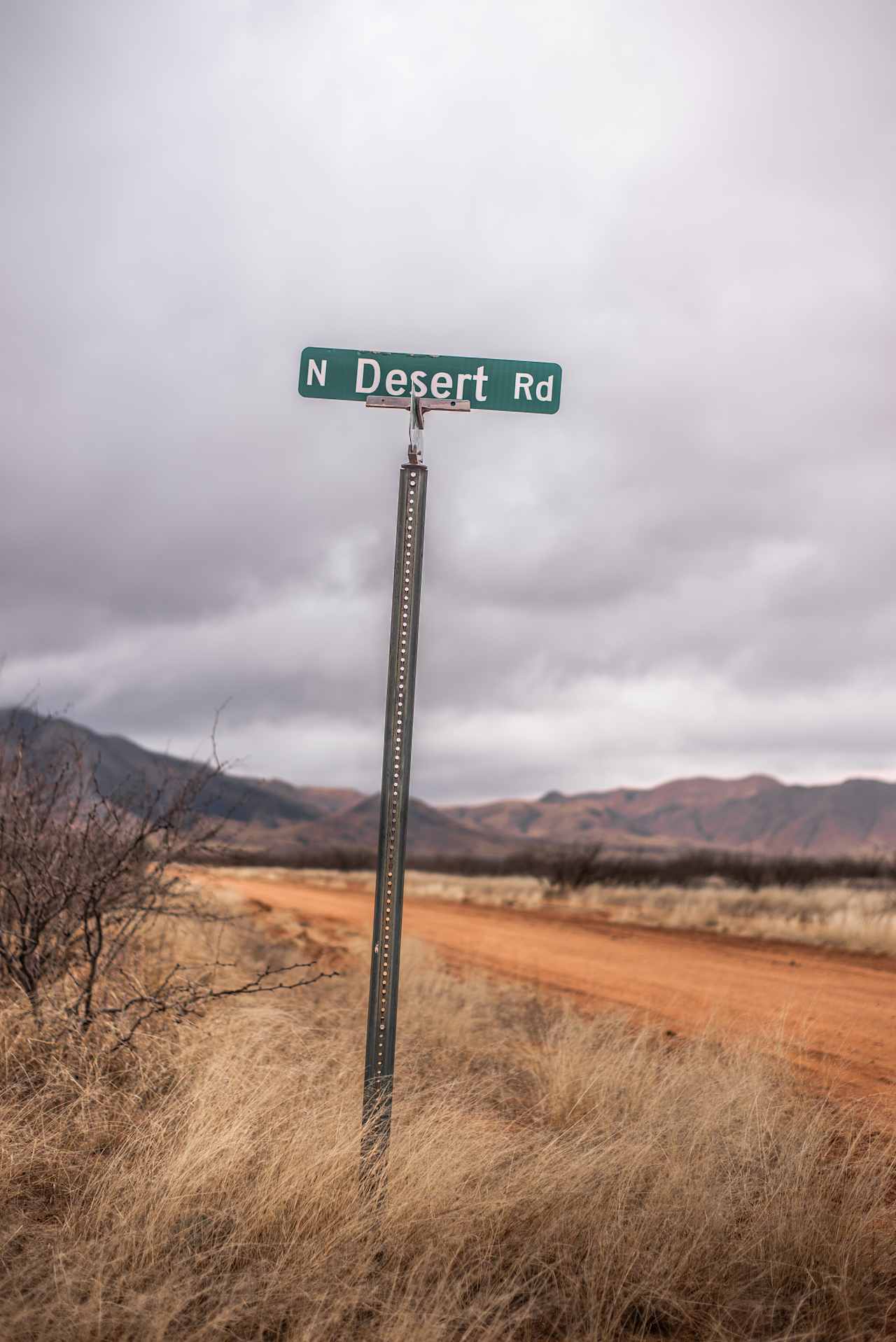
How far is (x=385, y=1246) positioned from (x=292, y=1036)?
2906mm

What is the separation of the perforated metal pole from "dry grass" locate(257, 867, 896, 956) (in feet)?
37.6

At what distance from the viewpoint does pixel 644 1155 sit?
4.15 metres

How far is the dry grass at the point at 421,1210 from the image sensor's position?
304cm

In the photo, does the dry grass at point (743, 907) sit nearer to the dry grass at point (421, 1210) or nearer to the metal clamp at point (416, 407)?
the dry grass at point (421, 1210)

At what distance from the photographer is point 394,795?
3781 mm

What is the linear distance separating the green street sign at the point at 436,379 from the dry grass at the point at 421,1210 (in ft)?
9.85

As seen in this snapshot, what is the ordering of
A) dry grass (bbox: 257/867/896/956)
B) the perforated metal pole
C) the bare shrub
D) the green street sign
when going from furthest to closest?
dry grass (bbox: 257/867/896/956), the bare shrub, the green street sign, the perforated metal pole

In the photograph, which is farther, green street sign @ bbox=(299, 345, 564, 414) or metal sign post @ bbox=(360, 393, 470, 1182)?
green street sign @ bbox=(299, 345, 564, 414)

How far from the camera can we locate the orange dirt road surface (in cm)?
713

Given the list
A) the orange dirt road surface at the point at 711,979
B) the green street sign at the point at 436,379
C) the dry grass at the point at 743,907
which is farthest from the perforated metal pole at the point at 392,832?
the dry grass at the point at 743,907

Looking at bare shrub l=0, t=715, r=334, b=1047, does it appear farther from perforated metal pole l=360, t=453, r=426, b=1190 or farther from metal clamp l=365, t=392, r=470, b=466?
metal clamp l=365, t=392, r=470, b=466

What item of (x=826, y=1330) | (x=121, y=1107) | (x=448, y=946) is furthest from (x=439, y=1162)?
(x=448, y=946)

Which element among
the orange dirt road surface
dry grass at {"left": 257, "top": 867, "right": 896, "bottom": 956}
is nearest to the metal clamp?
the orange dirt road surface

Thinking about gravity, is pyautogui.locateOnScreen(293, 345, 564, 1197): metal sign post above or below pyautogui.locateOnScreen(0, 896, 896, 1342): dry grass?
above
